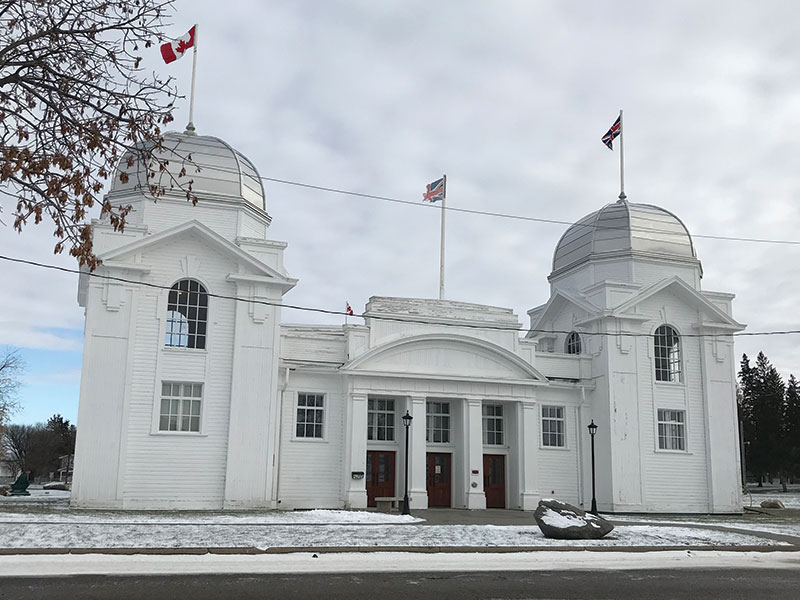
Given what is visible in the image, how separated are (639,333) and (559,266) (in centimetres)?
605

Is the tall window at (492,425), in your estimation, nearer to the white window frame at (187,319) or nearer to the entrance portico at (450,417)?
the entrance portico at (450,417)

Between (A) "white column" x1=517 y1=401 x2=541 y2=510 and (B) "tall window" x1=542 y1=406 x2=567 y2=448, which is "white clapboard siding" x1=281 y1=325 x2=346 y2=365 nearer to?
(A) "white column" x1=517 y1=401 x2=541 y2=510

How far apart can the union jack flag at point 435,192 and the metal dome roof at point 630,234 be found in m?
6.73

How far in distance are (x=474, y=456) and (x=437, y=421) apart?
2.16 m

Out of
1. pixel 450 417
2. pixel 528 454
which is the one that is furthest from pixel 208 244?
pixel 528 454

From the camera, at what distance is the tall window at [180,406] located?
992 inches

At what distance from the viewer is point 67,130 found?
860 cm

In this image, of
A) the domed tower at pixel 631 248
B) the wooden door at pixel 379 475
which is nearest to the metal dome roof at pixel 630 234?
the domed tower at pixel 631 248

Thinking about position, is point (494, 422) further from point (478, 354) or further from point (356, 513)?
point (356, 513)

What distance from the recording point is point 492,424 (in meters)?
30.4

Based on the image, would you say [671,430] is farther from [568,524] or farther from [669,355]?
[568,524]

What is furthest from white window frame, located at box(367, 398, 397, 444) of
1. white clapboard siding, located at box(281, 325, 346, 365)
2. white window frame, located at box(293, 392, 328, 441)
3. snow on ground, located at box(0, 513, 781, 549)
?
snow on ground, located at box(0, 513, 781, 549)

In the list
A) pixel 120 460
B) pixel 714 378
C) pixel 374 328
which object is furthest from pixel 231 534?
pixel 714 378

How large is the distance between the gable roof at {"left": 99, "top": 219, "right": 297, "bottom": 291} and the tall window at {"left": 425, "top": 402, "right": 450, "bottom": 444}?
24.2 ft
